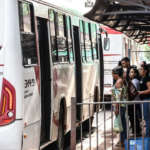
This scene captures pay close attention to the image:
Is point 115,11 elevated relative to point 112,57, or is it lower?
elevated

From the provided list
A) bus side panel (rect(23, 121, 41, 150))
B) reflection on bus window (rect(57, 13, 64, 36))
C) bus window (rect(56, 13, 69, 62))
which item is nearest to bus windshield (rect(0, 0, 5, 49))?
bus side panel (rect(23, 121, 41, 150))

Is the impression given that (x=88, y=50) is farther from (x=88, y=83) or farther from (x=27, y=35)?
(x=27, y=35)

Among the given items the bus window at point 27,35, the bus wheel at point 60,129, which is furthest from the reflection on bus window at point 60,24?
the bus window at point 27,35

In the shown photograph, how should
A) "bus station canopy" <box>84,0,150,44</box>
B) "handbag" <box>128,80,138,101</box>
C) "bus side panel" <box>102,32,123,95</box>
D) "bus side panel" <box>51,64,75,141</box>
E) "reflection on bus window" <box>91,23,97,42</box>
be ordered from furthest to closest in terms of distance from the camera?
"bus side panel" <box>102,32,123,95</box> → "reflection on bus window" <box>91,23,97,42</box> → "handbag" <box>128,80,138,101</box> → "bus side panel" <box>51,64,75,141</box> → "bus station canopy" <box>84,0,150,44</box>

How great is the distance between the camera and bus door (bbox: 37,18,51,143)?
352 inches

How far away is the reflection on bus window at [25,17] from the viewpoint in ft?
25.0

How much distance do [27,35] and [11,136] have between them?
1.69 metres

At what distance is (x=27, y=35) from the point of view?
779 cm

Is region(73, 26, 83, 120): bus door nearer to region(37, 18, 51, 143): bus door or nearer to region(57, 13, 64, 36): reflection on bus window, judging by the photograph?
region(57, 13, 64, 36): reflection on bus window

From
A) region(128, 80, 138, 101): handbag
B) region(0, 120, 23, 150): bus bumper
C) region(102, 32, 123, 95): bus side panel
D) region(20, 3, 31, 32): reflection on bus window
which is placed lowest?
region(0, 120, 23, 150): bus bumper

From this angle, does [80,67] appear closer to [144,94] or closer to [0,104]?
[144,94]

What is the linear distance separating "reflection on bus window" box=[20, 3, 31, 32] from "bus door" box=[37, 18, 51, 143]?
0.91 m

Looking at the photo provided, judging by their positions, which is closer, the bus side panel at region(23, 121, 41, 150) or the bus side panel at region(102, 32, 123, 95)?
the bus side panel at region(23, 121, 41, 150)

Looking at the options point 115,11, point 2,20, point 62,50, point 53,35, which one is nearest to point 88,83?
point 62,50
